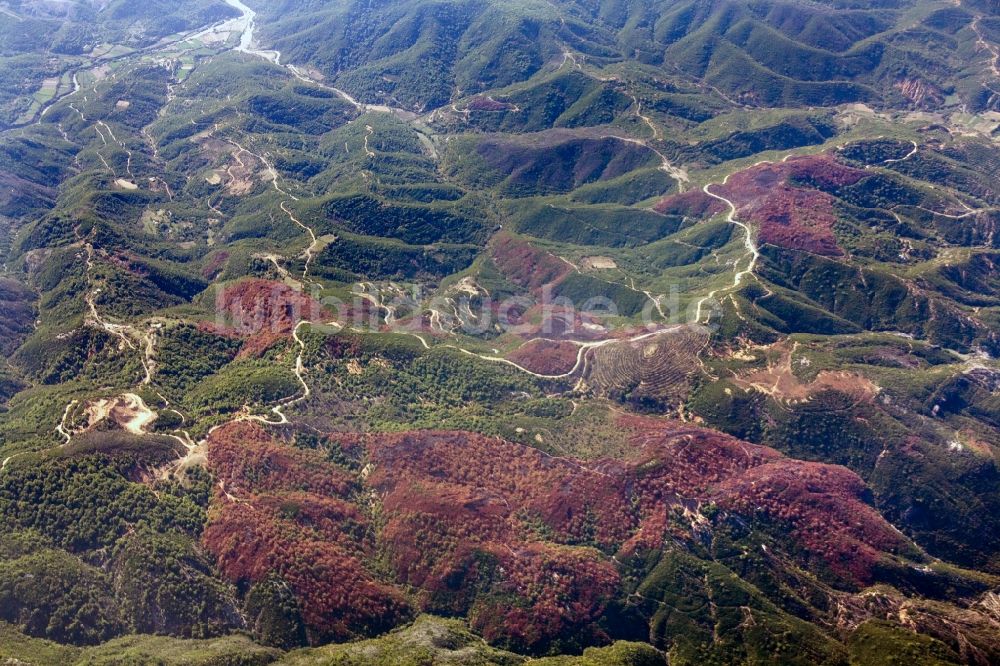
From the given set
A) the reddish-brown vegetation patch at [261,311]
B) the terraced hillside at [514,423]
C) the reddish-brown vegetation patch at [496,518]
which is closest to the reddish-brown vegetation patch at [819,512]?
the reddish-brown vegetation patch at [496,518]

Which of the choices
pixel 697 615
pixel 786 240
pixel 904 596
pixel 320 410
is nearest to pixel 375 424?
pixel 320 410

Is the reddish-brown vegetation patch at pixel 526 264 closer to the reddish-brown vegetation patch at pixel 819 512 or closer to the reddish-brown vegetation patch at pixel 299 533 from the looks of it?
the reddish-brown vegetation patch at pixel 819 512

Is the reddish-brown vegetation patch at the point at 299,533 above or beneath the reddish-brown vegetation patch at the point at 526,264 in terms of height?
beneath

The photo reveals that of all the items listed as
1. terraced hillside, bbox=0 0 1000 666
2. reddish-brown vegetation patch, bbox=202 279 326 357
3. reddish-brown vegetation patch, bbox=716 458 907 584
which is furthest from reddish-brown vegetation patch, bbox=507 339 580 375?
reddish-brown vegetation patch, bbox=202 279 326 357

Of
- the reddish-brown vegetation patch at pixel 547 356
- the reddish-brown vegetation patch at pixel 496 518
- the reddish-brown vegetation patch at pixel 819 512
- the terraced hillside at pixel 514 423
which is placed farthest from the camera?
the reddish-brown vegetation patch at pixel 547 356

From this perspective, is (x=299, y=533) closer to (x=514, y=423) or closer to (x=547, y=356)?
(x=514, y=423)

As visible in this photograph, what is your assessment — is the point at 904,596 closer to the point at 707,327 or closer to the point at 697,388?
the point at 697,388

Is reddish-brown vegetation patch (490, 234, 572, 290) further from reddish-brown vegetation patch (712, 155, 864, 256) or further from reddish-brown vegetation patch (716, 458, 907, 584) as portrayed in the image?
reddish-brown vegetation patch (716, 458, 907, 584)
